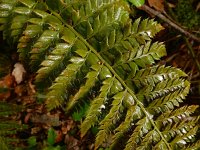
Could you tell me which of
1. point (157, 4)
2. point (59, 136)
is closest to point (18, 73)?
point (59, 136)

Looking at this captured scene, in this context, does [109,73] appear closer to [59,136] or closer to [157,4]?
[157,4]

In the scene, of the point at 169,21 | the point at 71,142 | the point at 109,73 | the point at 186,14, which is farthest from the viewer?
the point at 71,142

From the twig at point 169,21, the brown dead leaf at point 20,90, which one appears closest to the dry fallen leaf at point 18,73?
the brown dead leaf at point 20,90

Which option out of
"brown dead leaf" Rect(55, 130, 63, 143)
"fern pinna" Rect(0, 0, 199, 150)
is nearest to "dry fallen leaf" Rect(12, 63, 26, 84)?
"brown dead leaf" Rect(55, 130, 63, 143)

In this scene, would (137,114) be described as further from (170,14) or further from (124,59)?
(170,14)

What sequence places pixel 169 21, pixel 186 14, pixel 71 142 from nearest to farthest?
1. pixel 169 21
2. pixel 186 14
3. pixel 71 142

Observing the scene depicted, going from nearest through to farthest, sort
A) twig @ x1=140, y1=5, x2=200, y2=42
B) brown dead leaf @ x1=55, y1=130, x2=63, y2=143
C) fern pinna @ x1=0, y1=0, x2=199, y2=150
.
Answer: fern pinna @ x1=0, y1=0, x2=199, y2=150
twig @ x1=140, y1=5, x2=200, y2=42
brown dead leaf @ x1=55, y1=130, x2=63, y2=143

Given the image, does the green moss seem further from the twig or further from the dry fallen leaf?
the dry fallen leaf

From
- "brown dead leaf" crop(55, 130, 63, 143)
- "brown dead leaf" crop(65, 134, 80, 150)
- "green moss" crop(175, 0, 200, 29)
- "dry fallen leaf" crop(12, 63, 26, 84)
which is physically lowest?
"brown dead leaf" crop(65, 134, 80, 150)

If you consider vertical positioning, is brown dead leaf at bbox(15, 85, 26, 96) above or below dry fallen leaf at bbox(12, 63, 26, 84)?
below
